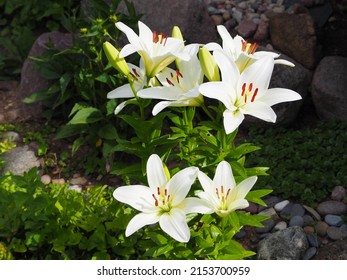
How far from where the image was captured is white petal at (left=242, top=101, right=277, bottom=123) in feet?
7.63

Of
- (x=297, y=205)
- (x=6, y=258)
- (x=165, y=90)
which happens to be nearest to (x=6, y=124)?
(x=6, y=258)

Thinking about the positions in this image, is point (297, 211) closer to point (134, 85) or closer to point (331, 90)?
point (331, 90)

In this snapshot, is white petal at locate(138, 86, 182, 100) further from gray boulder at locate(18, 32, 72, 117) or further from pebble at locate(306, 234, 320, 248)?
gray boulder at locate(18, 32, 72, 117)

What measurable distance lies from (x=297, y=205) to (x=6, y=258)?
1.79m

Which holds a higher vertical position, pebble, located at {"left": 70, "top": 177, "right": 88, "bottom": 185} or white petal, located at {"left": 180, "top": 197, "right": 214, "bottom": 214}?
white petal, located at {"left": 180, "top": 197, "right": 214, "bottom": 214}

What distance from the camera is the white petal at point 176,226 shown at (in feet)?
7.54

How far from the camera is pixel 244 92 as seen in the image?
7.82 ft

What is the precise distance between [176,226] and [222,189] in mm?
222

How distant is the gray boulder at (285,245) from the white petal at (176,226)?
142 cm

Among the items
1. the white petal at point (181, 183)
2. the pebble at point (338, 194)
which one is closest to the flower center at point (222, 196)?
the white petal at point (181, 183)

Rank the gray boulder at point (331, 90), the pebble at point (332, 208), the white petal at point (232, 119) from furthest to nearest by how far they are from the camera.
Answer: the gray boulder at point (331, 90) < the pebble at point (332, 208) < the white petal at point (232, 119)

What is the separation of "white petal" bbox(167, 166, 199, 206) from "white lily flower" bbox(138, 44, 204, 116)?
257 mm

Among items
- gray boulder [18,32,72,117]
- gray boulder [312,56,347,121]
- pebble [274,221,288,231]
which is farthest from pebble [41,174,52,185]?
gray boulder [312,56,347,121]

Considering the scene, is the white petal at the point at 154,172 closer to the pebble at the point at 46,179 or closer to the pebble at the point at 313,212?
the pebble at the point at 313,212
